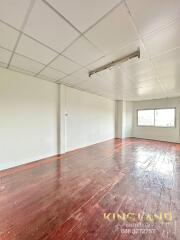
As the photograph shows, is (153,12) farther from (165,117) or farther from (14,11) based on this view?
(165,117)

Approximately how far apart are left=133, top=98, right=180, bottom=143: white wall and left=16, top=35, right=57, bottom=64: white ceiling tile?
688cm

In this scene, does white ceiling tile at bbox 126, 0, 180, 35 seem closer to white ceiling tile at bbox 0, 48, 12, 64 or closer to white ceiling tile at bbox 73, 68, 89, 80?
white ceiling tile at bbox 73, 68, 89, 80

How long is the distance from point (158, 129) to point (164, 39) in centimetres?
645

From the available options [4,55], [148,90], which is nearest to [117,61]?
[4,55]

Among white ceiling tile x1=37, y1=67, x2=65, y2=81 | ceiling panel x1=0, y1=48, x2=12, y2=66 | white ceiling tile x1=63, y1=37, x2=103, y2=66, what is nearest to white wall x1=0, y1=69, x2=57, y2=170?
white ceiling tile x1=37, y1=67, x2=65, y2=81

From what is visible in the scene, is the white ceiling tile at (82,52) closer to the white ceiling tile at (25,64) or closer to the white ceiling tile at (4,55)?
the white ceiling tile at (25,64)

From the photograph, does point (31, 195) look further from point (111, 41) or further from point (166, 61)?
point (166, 61)

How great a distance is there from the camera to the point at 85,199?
2.02 m

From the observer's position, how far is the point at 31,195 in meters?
2.12

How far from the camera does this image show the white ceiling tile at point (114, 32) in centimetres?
156

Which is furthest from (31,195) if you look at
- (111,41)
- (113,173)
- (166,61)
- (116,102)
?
(116,102)

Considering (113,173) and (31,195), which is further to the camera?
(113,173)

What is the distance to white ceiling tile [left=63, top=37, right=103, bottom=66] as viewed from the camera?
213cm

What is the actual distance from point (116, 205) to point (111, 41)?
102 inches
